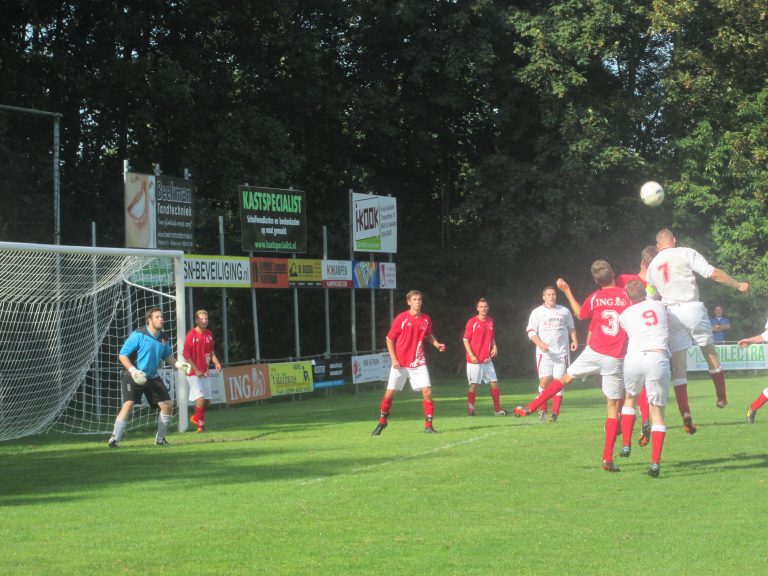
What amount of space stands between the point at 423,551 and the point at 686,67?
35.4 m

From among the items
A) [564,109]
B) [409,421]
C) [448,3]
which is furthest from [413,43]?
[409,421]

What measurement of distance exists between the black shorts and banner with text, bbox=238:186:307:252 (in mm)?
12661

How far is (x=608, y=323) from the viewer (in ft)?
43.6

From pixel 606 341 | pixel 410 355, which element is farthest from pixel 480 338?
pixel 606 341

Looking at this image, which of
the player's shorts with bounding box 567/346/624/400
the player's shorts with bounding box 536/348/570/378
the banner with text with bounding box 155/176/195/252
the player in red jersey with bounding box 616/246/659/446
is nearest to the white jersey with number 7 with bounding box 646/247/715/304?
the player in red jersey with bounding box 616/246/659/446

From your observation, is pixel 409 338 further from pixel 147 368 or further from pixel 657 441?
pixel 657 441

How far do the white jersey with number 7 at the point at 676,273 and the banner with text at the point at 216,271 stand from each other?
15290mm

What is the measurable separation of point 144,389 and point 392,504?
7420 millimetres

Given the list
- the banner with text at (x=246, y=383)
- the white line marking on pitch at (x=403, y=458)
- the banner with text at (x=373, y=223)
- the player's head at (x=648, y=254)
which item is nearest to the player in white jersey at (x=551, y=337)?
the white line marking on pitch at (x=403, y=458)

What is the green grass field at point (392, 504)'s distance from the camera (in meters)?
8.30

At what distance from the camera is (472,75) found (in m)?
41.5

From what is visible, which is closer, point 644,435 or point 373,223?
point 644,435

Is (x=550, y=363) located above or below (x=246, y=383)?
above

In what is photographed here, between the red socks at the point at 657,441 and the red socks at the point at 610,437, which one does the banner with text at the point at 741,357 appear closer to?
the red socks at the point at 610,437
